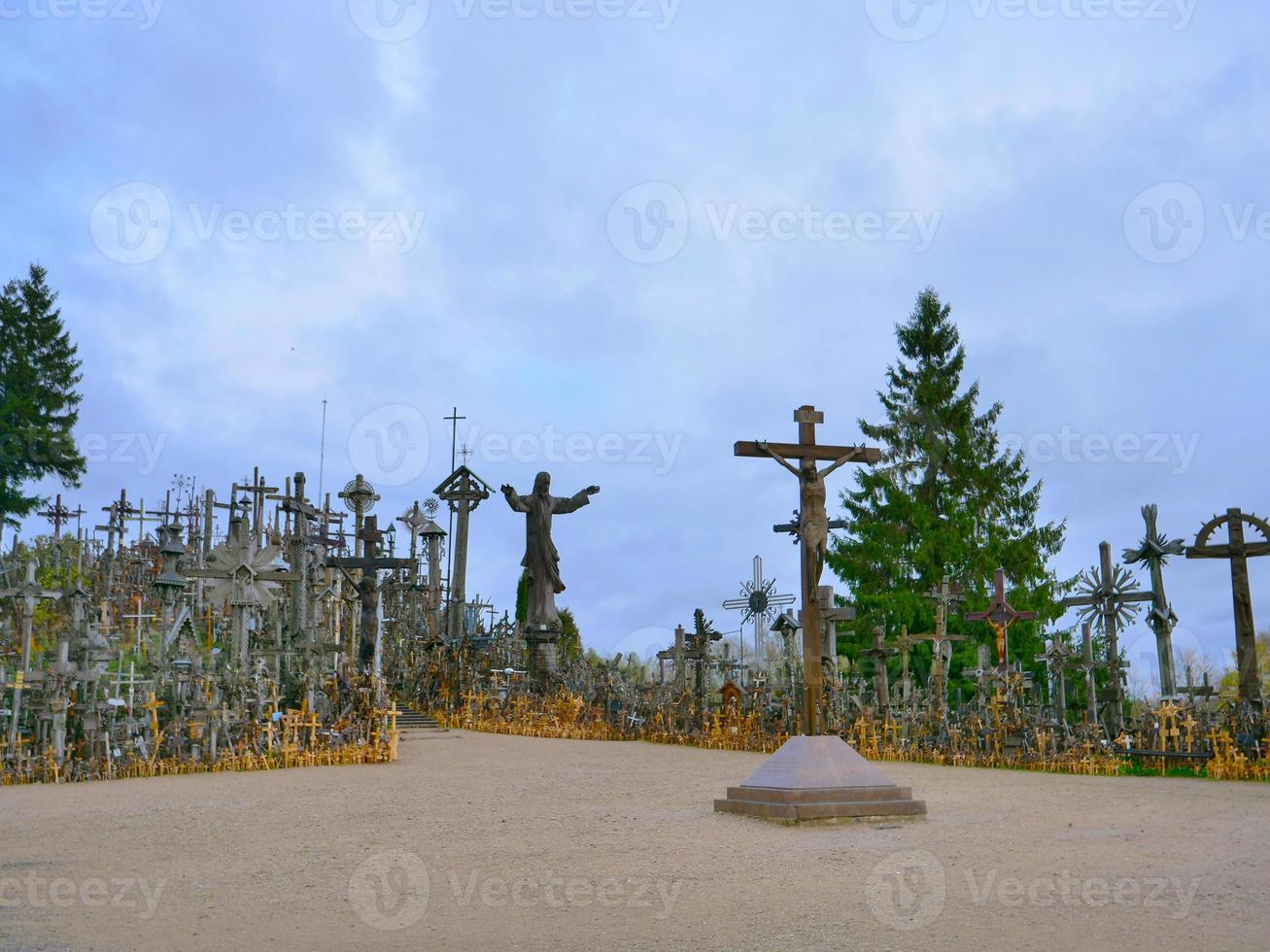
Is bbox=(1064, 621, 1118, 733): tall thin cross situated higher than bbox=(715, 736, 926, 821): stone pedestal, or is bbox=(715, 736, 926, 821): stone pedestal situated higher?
bbox=(1064, 621, 1118, 733): tall thin cross

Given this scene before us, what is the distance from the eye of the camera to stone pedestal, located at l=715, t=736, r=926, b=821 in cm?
1030

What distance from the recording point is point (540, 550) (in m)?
26.6

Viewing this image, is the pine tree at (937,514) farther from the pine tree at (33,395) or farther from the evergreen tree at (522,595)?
the pine tree at (33,395)

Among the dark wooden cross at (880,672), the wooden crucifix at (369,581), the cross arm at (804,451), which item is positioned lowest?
the dark wooden cross at (880,672)

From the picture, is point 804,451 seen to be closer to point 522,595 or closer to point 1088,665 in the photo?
point 1088,665

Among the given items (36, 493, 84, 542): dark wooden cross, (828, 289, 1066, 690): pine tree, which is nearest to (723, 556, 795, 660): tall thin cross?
(828, 289, 1066, 690): pine tree

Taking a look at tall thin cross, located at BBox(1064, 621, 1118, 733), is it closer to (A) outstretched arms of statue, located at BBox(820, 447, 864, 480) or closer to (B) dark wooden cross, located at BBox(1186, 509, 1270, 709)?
(B) dark wooden cross, located at BBox(1186, 509, 1270, 709)

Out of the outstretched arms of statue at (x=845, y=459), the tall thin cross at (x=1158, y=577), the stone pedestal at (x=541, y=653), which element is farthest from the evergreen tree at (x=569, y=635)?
the outstretched arms of statue at (x=845, y=459)

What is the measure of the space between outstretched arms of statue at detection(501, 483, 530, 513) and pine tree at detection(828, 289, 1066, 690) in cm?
1014

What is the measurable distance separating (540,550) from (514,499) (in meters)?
1.39

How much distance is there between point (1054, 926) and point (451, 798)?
763 cm

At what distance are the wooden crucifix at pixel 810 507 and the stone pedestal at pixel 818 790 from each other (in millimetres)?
666

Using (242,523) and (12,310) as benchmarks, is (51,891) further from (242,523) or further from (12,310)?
(12,310)

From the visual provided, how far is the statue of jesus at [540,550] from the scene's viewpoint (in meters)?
26.5
